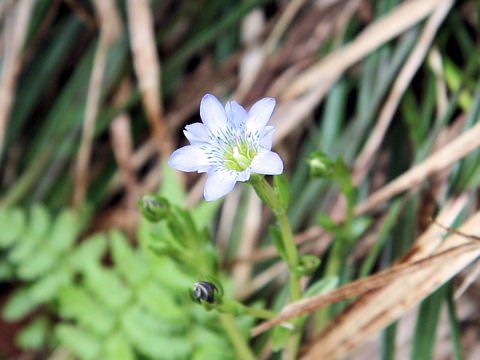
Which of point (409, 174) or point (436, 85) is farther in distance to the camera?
point (436, 85)

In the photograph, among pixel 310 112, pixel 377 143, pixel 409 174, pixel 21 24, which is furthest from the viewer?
pixel 21 24

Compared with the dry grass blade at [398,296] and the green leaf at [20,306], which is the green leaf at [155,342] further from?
the green leaf at [20,306]

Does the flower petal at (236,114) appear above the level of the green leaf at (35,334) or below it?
below

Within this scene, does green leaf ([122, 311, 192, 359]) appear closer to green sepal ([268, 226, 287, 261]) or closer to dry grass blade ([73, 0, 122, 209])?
green sepal ([268, 226, 287, 261])

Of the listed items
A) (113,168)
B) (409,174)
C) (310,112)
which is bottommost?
(409,174)

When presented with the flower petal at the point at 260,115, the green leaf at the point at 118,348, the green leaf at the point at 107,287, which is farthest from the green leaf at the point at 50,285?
the flower petal at the point at 260,115

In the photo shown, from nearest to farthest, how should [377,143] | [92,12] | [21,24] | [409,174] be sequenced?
[409,174]
[377,143]
[21,24]
[92,12]

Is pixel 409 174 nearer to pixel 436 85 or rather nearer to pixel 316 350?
pixel 436 85

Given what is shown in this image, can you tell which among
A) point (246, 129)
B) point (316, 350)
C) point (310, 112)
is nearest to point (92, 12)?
point (310, 112)
